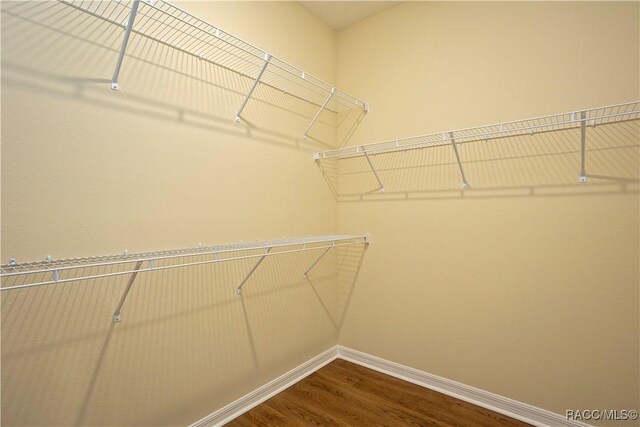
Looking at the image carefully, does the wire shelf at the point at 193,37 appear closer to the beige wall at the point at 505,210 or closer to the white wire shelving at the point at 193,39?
the white wire shelving at the point at 193,39

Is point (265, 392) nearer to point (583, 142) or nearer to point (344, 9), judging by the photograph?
point (583, 142)

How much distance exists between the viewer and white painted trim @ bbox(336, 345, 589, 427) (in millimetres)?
1659

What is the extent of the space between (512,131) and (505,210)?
0.44m

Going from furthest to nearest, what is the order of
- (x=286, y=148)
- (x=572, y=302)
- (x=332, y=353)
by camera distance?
1. (x=332, y=353)
2. (x=286, y=148)
3. (x=572, y=302)

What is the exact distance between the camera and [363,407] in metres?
1.83

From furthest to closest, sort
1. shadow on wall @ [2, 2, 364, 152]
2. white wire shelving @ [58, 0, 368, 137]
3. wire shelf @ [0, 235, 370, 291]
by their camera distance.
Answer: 1. white wire shelving @ [58, 0, 368, 137]
2. shadow on wall @ [2, 2, 364, 152]
3. wire shelf @ [0, 235, 370, 291]

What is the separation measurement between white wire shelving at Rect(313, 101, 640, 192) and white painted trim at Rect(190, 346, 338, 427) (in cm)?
135

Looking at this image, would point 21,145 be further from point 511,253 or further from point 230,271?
point 511,253

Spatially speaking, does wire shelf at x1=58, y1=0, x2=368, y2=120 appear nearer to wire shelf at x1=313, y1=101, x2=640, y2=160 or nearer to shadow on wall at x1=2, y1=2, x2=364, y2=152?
shadow on wall at x1=2, y1=2, x2=364, y2=152

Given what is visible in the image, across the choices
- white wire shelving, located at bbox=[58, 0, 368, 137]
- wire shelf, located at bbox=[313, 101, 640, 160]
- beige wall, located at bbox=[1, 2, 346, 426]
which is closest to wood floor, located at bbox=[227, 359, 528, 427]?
beige wall, located at bbox=[1, 2, 346, 426]

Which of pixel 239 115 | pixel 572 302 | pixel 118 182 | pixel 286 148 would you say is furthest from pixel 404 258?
pixel 118 182

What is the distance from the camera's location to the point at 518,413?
68.5 inches

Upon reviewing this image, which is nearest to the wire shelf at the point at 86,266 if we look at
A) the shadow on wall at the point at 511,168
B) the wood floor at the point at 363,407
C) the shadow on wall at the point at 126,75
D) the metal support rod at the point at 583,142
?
the shadow on wall at the point at 126,75

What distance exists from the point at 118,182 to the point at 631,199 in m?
2.32
